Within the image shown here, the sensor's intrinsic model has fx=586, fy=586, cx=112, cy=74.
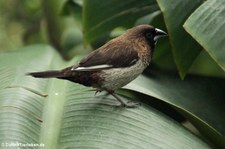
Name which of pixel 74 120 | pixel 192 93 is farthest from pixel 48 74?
pixel 192 93

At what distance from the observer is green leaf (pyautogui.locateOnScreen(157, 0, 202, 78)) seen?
2.90 m

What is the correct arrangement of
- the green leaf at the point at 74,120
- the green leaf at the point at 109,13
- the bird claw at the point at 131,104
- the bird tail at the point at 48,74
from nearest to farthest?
1. the green leaf at the point at 74,120
2. the bird tail at the point at 48,74
3. the bird claw at the point at 131,104
4. the green leaf at the point at 109,13

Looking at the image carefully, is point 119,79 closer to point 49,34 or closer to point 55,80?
point 55,80

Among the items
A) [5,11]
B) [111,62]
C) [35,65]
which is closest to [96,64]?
[111,62]

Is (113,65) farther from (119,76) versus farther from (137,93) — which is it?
(137,93)

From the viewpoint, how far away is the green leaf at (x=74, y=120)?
2.57 metres

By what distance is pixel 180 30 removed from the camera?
2.96 m

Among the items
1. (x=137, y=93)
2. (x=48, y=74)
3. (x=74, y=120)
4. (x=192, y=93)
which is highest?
(x=48, y=74)

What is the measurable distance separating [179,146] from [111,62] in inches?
25.8

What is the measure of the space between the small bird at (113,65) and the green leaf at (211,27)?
1.81ft

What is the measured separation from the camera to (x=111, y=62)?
307 centimetres

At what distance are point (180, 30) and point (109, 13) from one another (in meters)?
0.64

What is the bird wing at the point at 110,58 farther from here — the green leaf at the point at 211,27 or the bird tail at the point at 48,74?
the green leaf at the point at 211,27

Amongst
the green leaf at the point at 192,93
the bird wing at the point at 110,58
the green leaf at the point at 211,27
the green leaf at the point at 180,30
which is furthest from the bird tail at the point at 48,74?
the green leaf at the point at 211,27
